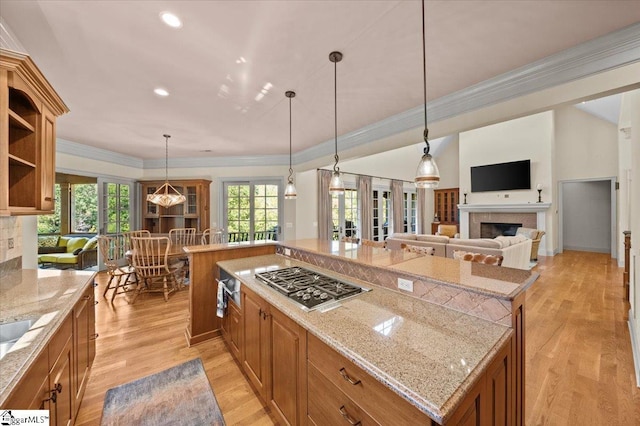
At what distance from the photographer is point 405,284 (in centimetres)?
165

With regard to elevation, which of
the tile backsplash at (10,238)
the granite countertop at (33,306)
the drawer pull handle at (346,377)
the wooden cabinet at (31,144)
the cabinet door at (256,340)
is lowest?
the cabinet door at (256,340)

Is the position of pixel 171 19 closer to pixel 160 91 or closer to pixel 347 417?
pixel 160 91

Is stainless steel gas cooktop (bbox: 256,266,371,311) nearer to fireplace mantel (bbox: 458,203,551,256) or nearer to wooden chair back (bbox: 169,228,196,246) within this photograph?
wooden chair back (bbox: 169,228,196,246)

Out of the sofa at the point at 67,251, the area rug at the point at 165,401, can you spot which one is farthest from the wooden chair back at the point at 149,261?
the sofa at the point at 67,251

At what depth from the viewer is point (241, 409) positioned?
5.99 ft

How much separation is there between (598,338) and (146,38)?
5089mm

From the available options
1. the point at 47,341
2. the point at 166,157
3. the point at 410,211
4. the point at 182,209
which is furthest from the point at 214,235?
the point at 410,211

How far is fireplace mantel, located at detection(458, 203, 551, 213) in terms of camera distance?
7135mm

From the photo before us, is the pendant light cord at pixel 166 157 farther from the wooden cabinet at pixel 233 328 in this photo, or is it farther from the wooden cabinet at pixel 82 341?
the wooden cabinet at pixel 233 328

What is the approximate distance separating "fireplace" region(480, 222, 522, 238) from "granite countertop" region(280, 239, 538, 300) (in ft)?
24.8

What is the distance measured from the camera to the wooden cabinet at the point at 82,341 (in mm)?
1628

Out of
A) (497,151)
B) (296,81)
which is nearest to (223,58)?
(296,81)

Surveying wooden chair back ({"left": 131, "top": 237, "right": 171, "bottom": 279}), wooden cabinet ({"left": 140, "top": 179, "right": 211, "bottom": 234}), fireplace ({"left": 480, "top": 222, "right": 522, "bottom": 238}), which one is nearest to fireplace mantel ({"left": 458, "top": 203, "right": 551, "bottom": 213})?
fireplace ({"left": 480, "top": 222, "right": 522, "bottom": 238})

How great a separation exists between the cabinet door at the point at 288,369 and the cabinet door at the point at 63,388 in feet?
3.49
